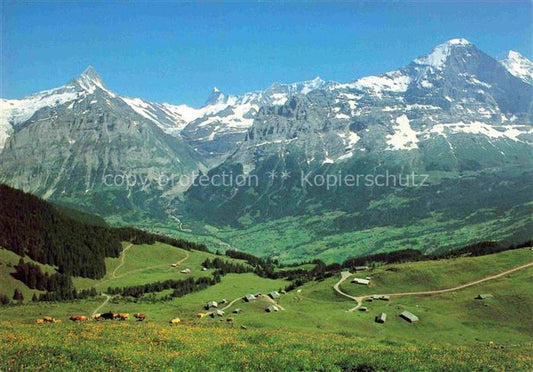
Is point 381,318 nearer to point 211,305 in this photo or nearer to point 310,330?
point 310,330

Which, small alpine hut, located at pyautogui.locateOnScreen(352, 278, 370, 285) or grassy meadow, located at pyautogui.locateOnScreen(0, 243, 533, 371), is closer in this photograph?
grassy meadow, located at pyautogui.locateOnScreen(0, 243, 533, 371)

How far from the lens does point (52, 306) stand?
446 ft

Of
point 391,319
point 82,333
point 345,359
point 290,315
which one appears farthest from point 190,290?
point 345,359

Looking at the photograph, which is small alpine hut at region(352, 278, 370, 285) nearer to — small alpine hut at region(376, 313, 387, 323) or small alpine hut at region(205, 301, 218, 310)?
small alpine hut at region(376, 313, 387, 323)

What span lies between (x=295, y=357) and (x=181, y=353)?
999cm

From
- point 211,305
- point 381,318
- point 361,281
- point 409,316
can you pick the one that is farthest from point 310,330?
point 361,281

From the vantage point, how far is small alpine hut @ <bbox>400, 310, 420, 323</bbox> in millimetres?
102475

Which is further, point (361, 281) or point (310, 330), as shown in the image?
point (361, 281)

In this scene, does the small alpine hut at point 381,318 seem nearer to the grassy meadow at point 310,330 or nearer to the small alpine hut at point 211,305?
the grassy meadow at point 310,330

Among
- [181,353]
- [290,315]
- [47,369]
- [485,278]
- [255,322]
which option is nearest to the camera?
[47,369]

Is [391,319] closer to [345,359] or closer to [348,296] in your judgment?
[348,296]

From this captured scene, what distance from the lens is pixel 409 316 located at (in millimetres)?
103562

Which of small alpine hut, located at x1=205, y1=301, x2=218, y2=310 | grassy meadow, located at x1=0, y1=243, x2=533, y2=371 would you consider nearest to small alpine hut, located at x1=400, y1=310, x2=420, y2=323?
grassy meadow, located at x1=0, y1=243, x2=533, y2=371

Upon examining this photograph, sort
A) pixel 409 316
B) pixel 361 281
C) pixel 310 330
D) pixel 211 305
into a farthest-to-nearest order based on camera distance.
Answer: pixel 361 281 → pixel 211 305 → pixel 409 316 → pixel 310 330
